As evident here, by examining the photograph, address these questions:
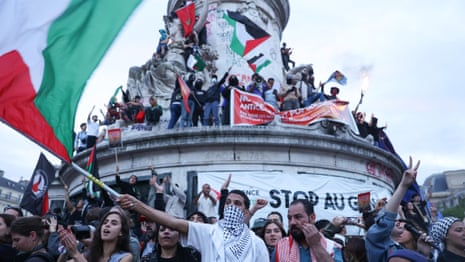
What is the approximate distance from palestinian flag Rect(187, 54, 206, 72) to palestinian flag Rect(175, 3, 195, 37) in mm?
1625

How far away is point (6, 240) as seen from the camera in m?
4.45

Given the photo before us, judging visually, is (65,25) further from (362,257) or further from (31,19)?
(362,257)

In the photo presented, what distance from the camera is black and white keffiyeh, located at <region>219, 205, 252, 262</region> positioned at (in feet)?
10.9

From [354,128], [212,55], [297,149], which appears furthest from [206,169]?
[212,55]

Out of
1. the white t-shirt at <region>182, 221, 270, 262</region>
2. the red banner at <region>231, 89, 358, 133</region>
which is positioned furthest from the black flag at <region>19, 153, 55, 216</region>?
the white t-shirt at <region>182, 221, 270, 262</region>

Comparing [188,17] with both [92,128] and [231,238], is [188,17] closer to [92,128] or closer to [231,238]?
[92,128]

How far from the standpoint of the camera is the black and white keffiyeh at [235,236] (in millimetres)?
3321

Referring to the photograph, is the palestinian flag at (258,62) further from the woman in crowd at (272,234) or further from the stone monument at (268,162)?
the woman in crowd at (272,234)

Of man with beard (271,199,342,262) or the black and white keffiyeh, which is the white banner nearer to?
man with beard (271,199,342,262)

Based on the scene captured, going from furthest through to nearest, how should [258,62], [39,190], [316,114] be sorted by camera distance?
[258,62] < [316,114] < [39,190]

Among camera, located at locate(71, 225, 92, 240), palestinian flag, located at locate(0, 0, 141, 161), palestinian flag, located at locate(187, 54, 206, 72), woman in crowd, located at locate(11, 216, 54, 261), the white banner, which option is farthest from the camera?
palestinian flag, located at locate(187, 54, 206, 72)

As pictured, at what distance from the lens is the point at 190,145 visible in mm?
12562

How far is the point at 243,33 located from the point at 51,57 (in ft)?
49.9

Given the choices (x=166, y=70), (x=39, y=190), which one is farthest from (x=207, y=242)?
(x=166, y=70)
